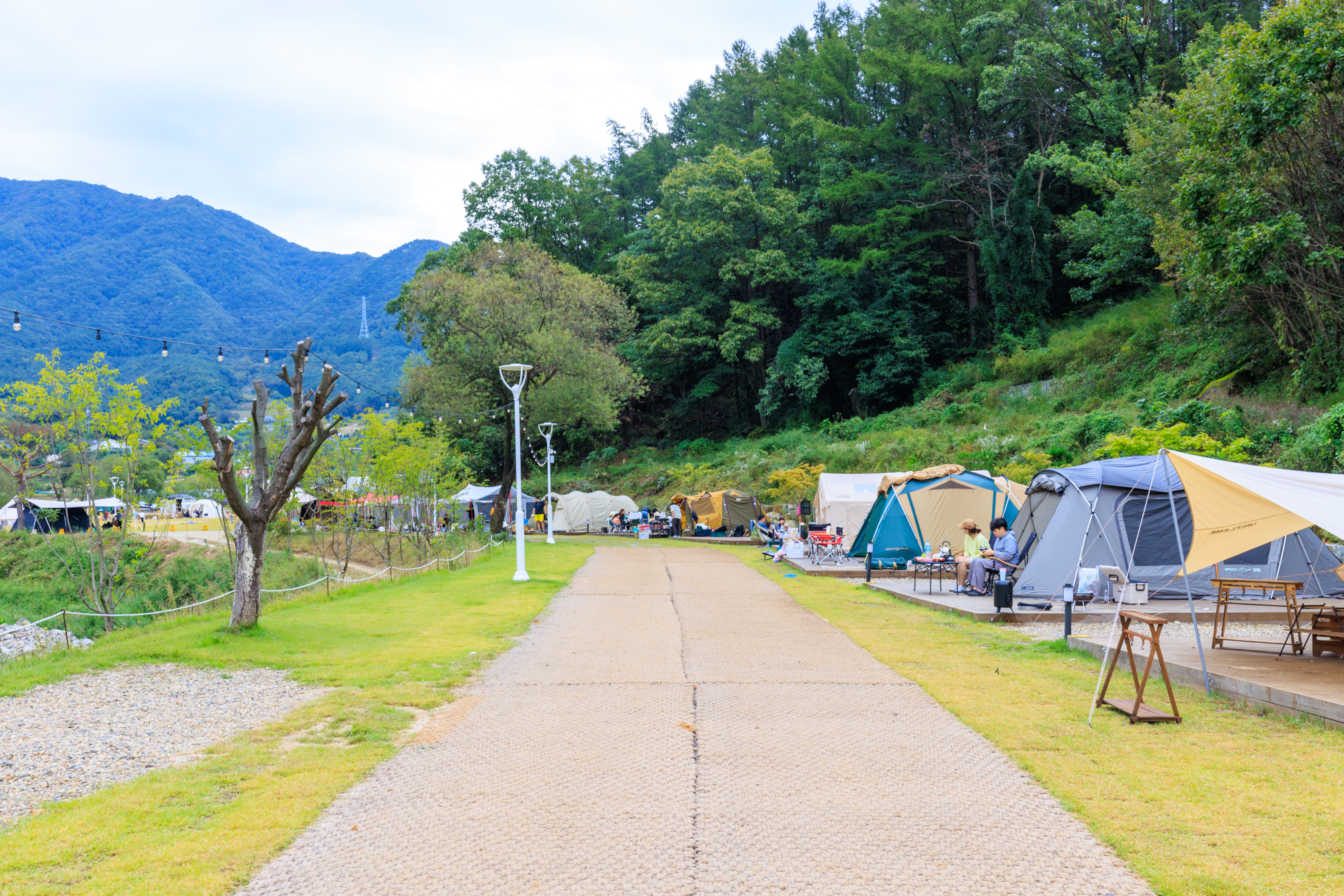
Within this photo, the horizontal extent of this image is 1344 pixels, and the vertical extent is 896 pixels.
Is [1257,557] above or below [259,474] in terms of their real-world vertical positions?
below

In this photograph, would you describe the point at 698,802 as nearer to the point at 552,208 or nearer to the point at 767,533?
the point at 767,533

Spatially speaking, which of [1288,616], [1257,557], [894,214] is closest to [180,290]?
[894,214]

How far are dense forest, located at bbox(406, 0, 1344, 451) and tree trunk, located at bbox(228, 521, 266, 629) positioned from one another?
66.3 ft

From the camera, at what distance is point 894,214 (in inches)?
1582

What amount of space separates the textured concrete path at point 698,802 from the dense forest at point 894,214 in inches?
714

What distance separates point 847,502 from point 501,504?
15.7 m

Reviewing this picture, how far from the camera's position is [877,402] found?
4141 cm

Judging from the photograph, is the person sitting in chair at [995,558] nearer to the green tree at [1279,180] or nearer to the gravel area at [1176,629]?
the gravel area at [1176,629]

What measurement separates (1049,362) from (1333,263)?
56.4ft

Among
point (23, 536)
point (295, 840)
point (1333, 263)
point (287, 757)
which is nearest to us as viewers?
point (295, 840)

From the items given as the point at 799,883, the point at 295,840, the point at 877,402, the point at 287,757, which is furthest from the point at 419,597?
the point at 877,402

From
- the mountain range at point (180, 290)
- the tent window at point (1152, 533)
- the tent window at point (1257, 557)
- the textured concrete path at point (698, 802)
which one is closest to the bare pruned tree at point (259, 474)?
the textured concrete path at point (698, 802)

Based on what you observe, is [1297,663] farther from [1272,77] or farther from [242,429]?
[242,429]

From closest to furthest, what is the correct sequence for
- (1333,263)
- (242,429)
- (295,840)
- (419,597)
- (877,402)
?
(295,840), (419,597), (1333,263), (242,429), (877,402)
